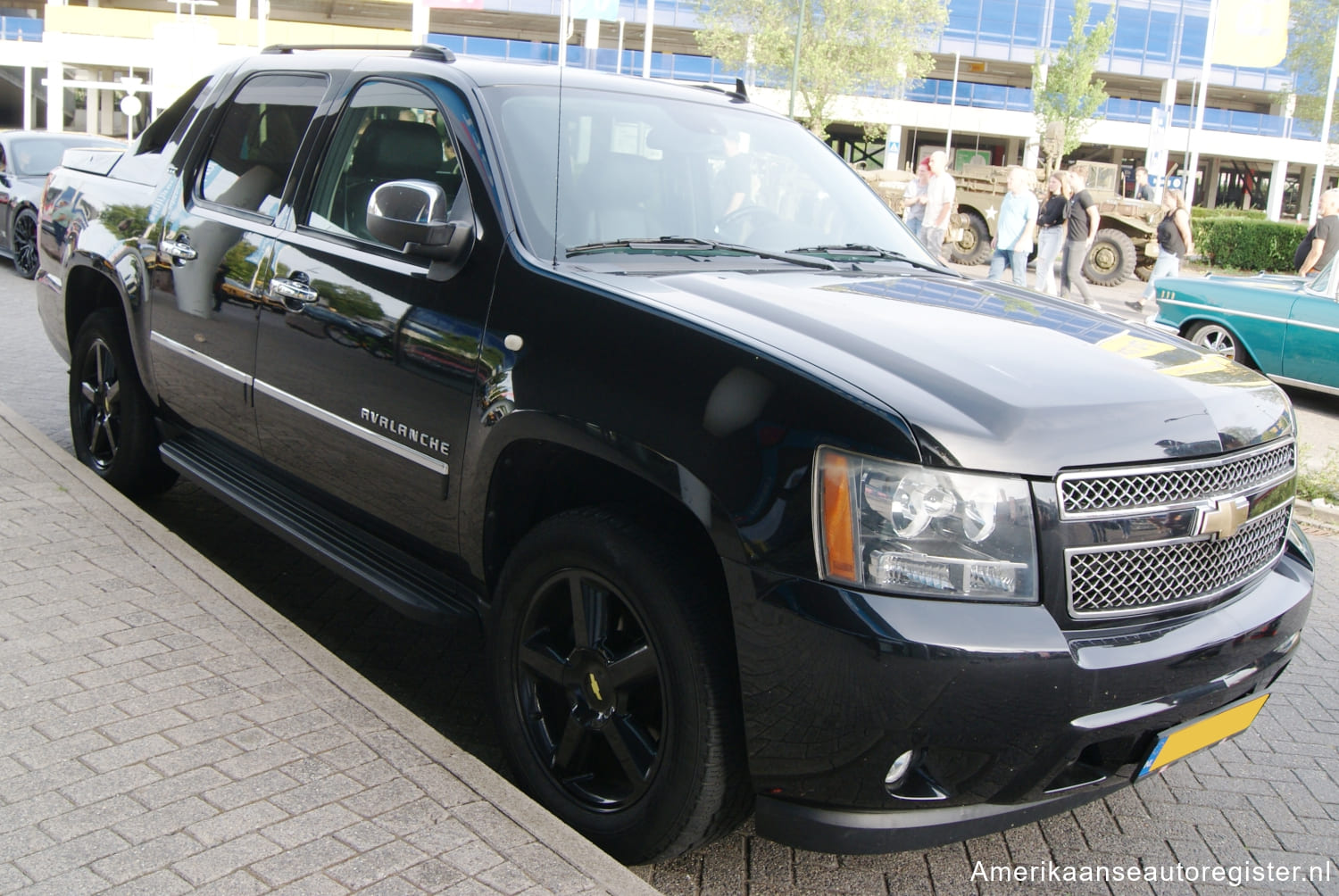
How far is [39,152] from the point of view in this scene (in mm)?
14789

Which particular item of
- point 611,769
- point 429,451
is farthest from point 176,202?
point 611,769

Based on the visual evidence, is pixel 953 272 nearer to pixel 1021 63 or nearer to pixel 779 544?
pixel 779 544

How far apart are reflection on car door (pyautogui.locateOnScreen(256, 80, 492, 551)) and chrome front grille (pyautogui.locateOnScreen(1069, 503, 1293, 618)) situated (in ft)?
5.14

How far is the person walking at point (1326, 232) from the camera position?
1312 centimetres

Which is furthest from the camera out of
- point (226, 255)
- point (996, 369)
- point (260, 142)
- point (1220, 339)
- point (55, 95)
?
point (55, 95)

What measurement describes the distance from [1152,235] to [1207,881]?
1955 centimetres

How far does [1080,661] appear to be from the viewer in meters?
2.40

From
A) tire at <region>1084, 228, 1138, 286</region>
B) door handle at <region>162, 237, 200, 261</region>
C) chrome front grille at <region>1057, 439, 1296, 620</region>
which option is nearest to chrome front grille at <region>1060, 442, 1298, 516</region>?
chrome front grille at <region>1057, 439, 1296, 620</region>

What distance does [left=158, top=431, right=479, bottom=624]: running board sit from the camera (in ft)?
11.1

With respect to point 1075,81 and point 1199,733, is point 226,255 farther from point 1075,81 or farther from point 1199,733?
point 1075,81

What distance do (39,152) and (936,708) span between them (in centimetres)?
1536

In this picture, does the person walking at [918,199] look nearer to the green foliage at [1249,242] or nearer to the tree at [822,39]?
the green foliage at [1249,242]

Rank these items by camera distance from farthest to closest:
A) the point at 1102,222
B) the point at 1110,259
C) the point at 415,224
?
1. the point at 1102,222
2. the point at 1110,259
3. the point at 415,224

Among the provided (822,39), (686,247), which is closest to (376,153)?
(686,247)
